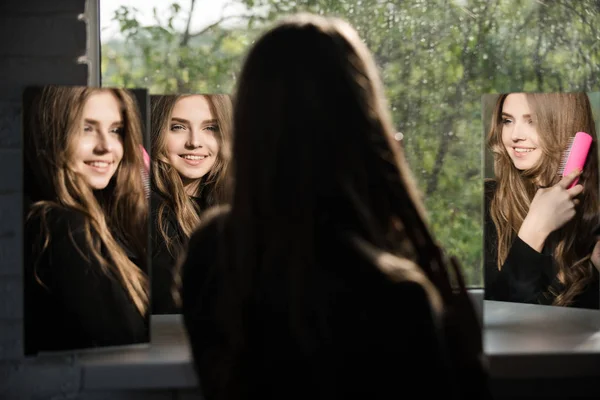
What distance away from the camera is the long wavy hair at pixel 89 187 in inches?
80.1

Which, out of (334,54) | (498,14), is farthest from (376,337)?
(498,14)

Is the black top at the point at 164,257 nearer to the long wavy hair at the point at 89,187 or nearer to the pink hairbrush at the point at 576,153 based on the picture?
the long wavy hair at the point at 89,187

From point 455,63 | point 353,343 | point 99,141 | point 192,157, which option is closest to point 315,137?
point 353,343

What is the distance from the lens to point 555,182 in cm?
240

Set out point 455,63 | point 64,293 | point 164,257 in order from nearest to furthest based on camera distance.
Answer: point 64,293
point 164,257
point 455,63

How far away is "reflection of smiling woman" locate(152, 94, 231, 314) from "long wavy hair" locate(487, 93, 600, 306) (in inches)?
31.0

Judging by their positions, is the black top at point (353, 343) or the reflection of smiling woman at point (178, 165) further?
the reflection of smiling woman at point (178, 165)

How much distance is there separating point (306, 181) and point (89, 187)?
124 cm

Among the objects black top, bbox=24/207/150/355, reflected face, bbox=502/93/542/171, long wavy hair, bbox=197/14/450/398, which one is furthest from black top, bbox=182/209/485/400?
reflected face, bbox=502/93/542/171

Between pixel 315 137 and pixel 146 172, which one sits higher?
pixel 315 137

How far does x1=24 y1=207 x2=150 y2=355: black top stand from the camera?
2031mm

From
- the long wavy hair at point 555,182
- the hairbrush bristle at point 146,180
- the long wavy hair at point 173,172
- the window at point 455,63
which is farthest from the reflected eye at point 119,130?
the long wavy hair at point 555,182

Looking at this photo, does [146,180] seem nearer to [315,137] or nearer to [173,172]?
[173,172]

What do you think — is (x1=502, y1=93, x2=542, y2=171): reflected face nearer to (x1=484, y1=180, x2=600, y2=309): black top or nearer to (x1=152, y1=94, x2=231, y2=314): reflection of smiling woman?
(x1=484, y1=180, x2=600, y2=309): black top
